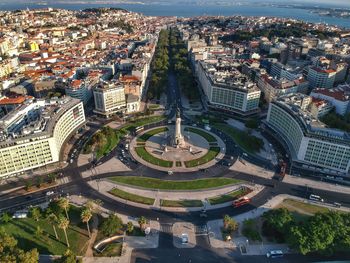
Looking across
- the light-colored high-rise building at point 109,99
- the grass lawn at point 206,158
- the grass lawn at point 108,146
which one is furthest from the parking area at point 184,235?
the light-colored high-rise building at point 109,99

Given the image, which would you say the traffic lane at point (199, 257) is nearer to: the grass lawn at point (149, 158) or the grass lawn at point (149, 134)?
the grass lawn at point (149, 158)

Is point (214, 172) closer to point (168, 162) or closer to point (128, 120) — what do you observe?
point (168, 162)

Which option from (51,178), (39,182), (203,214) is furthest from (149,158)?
(39,182)

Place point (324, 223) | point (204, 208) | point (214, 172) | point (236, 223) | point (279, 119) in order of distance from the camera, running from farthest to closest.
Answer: point (279, 119)
point (214, 172)
point (204, 208)
point (236, 223)
point (324, 223)

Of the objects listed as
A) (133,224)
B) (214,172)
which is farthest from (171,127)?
(133,224)

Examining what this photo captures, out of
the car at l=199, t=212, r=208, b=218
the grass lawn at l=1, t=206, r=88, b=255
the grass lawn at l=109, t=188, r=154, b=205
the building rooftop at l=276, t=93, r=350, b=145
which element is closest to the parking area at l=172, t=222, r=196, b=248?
the car at l=199, t=212, r=208, b=218

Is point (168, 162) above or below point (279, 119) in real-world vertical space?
below

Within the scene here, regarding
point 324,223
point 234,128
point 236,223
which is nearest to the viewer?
point 324,223

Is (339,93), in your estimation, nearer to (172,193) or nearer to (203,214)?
(203,214)
